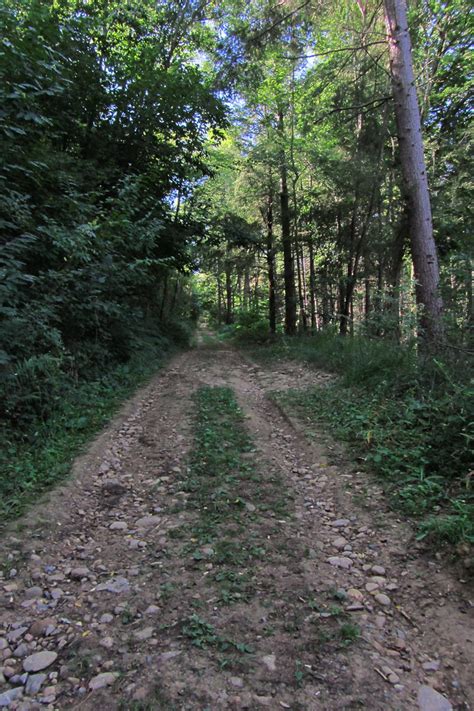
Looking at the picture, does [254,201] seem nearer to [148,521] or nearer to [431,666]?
[148,521]

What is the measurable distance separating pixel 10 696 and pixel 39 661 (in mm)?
215

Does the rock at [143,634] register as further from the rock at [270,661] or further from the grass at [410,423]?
the grass at [410,423]

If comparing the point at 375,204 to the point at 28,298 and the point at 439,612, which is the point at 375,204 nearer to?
the point at 28,298

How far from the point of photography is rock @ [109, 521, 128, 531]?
3.48m

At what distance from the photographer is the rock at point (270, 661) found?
205 centimetres

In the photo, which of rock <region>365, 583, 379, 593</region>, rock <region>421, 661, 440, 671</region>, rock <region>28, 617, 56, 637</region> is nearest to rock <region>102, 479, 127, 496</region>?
rock <region>28, 617, 56, 637</region>

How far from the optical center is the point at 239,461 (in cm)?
465

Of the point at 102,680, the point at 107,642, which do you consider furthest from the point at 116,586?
the point at 102,680

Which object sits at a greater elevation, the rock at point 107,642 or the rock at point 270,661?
the rock at point 270,661

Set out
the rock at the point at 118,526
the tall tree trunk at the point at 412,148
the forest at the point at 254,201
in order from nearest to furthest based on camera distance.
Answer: the rock at the point at 118,526 < the forest at the point at 254,201 < the tall tree trunk at the point at 412,148

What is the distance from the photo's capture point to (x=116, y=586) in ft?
9.02

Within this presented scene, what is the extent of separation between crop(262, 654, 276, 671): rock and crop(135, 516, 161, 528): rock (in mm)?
1652

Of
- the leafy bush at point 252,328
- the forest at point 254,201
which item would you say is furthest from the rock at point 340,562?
the leafy bush at point 252,328

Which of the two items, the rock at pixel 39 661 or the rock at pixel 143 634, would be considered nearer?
the rock at pixel 39 661
